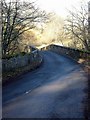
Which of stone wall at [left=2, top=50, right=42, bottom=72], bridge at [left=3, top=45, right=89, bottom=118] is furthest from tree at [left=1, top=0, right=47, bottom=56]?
bridge at [left=3, top=45, right=89, bottom=118]

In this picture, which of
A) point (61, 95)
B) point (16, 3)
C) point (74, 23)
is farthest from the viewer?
point (74, 23)

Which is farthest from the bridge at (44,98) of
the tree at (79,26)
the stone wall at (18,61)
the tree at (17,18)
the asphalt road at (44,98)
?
the tree at (79,26)

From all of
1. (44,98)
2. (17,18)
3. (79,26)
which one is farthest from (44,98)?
(79,26)

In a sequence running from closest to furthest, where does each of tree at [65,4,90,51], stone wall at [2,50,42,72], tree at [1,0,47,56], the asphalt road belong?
the asphalt road, stone wall at [2,50,42,72], tree at [1,0,47,56], tree at [65,4,90,51]

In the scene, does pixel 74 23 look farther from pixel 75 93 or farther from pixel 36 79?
pixel 75 93

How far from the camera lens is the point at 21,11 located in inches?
1148

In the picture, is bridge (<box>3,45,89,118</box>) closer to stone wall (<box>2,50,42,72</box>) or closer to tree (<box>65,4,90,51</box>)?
stone wall (<box>2,50,42,72</box>)

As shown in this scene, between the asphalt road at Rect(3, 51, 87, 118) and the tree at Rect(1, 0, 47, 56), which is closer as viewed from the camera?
the asphalt road at Rect(3, 51, 87, 118)

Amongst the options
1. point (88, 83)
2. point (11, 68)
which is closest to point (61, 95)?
point (88, 83)

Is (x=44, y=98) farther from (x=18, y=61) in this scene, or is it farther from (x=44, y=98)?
(x=18, y=61)

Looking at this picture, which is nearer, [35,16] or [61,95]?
[61,95]

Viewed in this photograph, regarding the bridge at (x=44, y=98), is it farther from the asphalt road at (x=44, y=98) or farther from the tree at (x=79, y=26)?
the tree at (x=79, y=26)

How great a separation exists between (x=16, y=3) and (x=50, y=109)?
60.9 feet

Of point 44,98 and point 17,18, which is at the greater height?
point 17,18
